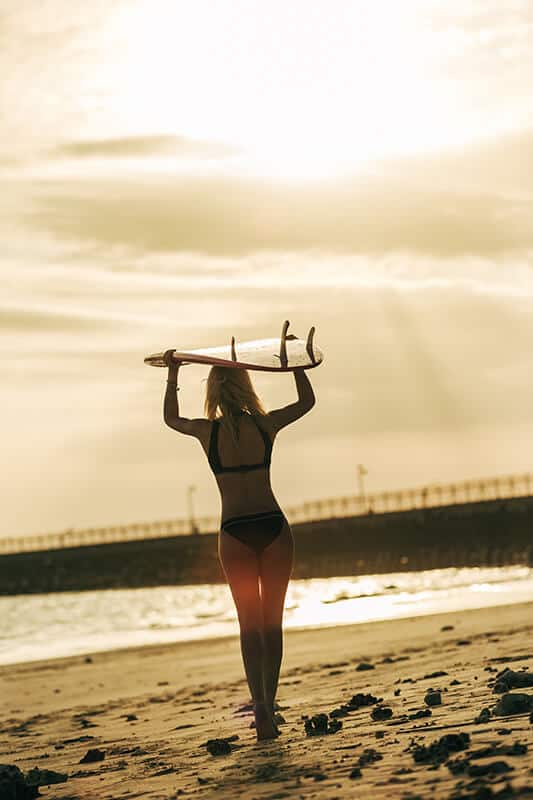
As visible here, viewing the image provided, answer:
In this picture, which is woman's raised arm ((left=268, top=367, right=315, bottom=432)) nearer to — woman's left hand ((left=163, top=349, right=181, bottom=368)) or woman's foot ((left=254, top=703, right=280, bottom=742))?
woman's left hand ((left=163, top=349, right=181, bottom=368))

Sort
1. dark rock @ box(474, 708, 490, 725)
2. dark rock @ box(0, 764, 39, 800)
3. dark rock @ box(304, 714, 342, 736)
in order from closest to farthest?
1. dark rock @ box(0, 764, 39, 800)
2. dark rock @ box(474, 708, 490, 725)
3. dark rock @ box(304, 714, 342, 736)

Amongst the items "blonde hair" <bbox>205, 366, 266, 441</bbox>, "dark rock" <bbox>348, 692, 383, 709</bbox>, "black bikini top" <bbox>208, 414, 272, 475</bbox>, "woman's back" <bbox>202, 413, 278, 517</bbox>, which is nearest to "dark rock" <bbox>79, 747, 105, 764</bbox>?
"dark rock" <bbox>348, 692, 383, 709</bbox>

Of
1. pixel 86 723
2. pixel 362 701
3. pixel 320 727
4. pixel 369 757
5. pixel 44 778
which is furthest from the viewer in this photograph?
pixel 86 723

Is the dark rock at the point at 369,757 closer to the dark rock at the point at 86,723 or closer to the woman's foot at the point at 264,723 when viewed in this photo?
the woman's foot at the point at 264,723

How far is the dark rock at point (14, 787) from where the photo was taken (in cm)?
655

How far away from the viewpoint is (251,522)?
7582mm

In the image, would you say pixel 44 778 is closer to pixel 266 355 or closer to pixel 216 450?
pixel 216 450

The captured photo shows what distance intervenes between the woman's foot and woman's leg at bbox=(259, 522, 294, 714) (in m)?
0.06

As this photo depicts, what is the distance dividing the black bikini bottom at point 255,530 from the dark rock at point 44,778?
1674 millimetres

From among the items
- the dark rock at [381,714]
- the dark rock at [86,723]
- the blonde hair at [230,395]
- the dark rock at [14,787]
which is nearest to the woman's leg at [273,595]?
the dark rock at [381,714]

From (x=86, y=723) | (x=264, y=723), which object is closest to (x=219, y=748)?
(x=264, y=723)

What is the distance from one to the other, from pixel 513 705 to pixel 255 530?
69.8 inches

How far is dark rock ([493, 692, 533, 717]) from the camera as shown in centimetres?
681

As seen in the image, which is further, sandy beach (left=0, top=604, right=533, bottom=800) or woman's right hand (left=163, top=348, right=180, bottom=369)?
woman's right hand (left=163, top=348, right=180, bottom=369)
